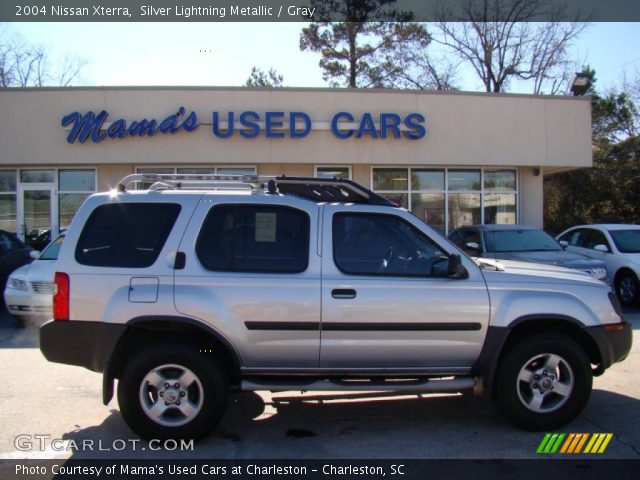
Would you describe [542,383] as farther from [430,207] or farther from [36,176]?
[36,176]

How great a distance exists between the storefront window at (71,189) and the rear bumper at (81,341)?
473 inches

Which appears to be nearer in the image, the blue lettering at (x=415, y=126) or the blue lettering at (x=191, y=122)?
the blue lettering at (x=191, y=122)

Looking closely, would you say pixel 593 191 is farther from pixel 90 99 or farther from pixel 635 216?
pixel 90 99

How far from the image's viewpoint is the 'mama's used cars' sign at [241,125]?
14.8m

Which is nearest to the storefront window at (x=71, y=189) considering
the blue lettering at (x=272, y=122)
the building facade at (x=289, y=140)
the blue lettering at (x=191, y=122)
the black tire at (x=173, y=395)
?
the building facade at (x=289, y=140)

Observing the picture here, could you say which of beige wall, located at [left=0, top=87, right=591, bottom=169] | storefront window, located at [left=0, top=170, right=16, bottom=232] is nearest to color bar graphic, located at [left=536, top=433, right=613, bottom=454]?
beige wall, located at [left=0, top=87, right=591, bottom=169]

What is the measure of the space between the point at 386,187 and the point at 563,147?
4949 mm

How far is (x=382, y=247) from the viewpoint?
480 centimetres

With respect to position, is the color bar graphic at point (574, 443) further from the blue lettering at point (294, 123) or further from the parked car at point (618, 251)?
the blue lettering at point (294, 123)

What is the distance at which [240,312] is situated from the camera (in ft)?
14.8

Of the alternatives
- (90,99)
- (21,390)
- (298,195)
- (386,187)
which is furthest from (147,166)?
(298,195)

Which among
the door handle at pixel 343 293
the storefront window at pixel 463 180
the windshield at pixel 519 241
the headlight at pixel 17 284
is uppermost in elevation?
the storefront window at pixel 463 180

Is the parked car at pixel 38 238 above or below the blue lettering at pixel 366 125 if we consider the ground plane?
below

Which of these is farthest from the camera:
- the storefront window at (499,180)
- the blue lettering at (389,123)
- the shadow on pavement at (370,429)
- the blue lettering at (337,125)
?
the storefront window at (499,180)
